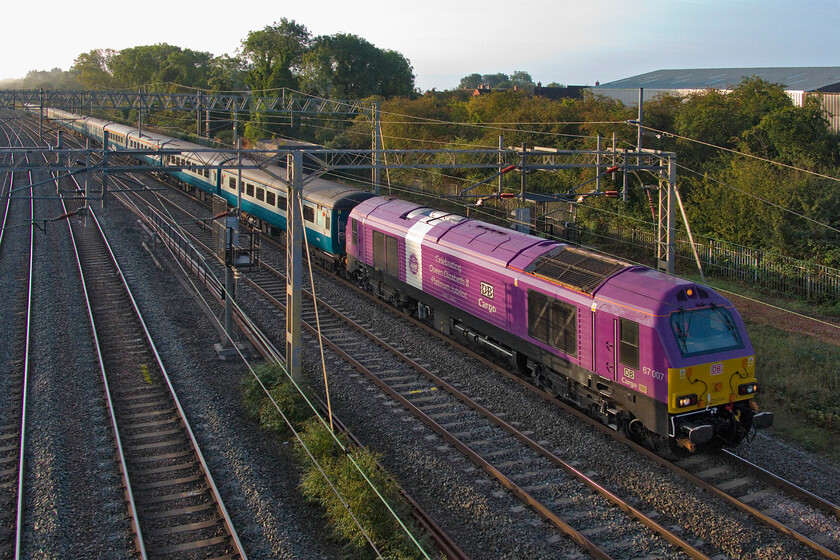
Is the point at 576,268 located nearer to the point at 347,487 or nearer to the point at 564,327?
the point at 564,327

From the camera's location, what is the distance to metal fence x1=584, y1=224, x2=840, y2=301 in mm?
22391

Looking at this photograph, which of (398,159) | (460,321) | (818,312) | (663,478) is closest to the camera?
(663,478)

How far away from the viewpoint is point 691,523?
32.0 ft

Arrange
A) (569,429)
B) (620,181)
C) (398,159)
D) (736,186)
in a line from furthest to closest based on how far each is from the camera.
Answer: (398,159) < (620,181) < (736,186) < (569,429)

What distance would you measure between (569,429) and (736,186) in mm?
17328

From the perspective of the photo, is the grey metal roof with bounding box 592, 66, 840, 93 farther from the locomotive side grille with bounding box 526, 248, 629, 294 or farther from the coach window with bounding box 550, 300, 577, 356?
the coach window with bounding box 550, 300, 577, 356

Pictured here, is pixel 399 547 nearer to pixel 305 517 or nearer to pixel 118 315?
pixel 305 517

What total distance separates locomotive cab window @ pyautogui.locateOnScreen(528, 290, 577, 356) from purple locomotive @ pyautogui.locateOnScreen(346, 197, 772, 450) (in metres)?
0.02

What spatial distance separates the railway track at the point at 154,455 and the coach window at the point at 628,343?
21.4ft

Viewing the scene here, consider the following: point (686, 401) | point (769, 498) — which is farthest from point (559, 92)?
point (769, 498)

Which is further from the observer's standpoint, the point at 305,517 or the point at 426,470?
the point at 426,470

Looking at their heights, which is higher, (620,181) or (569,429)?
(620,181)

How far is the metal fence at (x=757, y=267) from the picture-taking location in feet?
73.5

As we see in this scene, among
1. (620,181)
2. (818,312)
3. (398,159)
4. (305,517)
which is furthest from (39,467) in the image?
(398,159)
